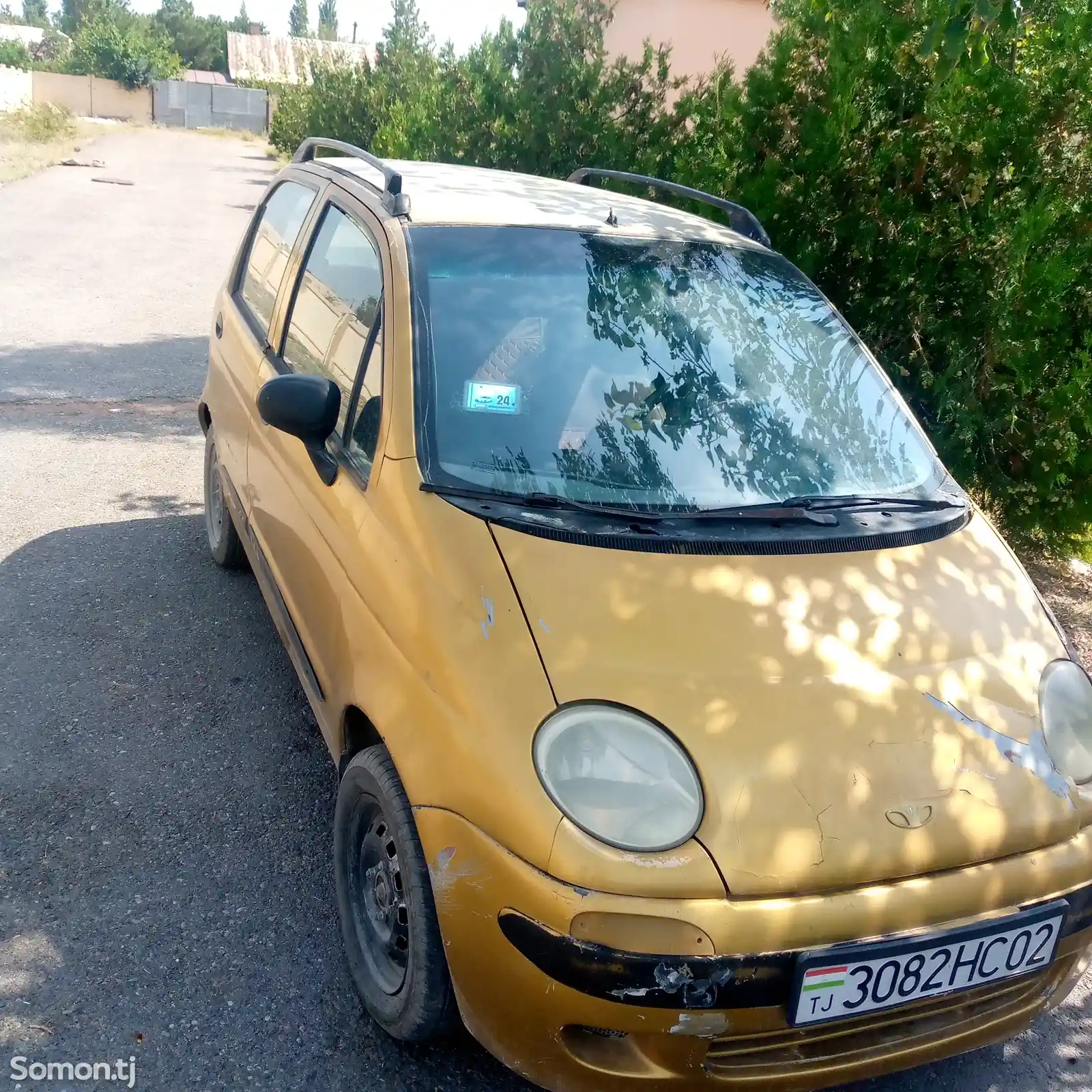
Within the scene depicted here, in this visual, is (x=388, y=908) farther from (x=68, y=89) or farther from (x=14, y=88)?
(x=68, y=89)

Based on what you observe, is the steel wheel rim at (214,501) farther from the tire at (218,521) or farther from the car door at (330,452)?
the car door at (330,452)

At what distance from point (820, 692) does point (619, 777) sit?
0.50 m

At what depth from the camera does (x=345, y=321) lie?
332cm

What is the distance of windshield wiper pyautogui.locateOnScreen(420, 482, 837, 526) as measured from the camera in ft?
8.62

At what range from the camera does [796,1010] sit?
6.69ft

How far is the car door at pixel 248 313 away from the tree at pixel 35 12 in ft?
467

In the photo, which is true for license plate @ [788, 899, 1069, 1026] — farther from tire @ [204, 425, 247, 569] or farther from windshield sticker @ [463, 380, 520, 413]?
tire @ [204, 425, 247, 569]

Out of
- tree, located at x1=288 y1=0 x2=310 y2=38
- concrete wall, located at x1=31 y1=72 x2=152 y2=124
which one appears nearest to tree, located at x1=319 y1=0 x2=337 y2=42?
tree, located at x1=288 y1=0 x2=310 y2=38

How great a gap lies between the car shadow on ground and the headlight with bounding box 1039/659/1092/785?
0.84 m

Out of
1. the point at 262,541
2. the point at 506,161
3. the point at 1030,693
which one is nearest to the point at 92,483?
the point at 262,541

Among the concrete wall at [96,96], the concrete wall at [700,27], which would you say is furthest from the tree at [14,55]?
the concrete wall at [700,27]

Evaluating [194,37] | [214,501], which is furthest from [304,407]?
[194,37]

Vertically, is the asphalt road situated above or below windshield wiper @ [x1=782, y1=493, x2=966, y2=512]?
below

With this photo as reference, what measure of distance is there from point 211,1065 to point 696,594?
152cm
